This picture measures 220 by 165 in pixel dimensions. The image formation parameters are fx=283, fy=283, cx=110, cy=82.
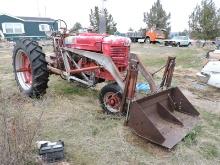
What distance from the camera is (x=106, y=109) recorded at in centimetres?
522

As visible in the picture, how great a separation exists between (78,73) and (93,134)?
186 cm

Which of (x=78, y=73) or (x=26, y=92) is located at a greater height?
(x=78, y=73)

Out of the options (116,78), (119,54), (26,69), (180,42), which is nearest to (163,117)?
(116,78)

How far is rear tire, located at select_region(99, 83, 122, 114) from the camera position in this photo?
4.99 metres

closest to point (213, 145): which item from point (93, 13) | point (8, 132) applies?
point (8, 132)

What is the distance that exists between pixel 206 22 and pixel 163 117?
22757mm

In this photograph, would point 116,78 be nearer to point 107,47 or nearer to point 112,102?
point 112,102

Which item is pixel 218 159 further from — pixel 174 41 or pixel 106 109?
pixel 174 41

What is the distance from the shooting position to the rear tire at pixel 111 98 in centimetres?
499

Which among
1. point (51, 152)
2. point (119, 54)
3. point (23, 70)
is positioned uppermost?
point (119, 54)

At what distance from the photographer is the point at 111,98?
5.11 metres

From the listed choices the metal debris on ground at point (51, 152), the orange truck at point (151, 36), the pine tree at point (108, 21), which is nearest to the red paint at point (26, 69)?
the metal debris on ground at point (51, 152)

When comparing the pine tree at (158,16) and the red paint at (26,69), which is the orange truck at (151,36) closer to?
the pine tree at (158,16)

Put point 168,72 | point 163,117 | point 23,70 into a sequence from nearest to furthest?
1. point 163,117
2. point 168,72
3. point 23,70
